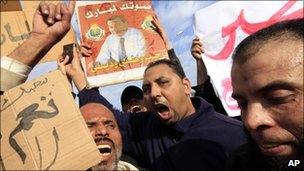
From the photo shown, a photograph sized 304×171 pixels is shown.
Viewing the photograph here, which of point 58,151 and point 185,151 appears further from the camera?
point 185,151

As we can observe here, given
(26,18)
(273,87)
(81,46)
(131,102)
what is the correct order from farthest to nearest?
(131,102) < (81,46) < (26,18) < (273,87)

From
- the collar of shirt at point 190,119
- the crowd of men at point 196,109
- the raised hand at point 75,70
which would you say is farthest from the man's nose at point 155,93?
the raised hand at point 75,70

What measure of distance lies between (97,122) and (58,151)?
104 cm

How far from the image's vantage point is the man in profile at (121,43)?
11.6 feet

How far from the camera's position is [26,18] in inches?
84.1

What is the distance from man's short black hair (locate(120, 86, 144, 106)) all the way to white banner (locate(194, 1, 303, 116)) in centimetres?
83

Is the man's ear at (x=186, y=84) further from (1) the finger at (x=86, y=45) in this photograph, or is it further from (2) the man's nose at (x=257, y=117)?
(2) the man's nose at (x=257, y=117)

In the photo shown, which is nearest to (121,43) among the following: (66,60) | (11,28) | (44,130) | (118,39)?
(118,39)

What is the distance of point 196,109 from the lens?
298 cm

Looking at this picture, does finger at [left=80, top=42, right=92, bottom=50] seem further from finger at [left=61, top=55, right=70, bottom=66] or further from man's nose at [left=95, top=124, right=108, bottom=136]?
man's nose at [left=95, top=124, right=108, bottom=136]

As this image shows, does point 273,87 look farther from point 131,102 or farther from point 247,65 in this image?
point 131,102

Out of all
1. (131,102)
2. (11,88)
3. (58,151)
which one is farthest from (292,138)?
(131,102)

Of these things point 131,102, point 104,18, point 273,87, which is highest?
point 104,18

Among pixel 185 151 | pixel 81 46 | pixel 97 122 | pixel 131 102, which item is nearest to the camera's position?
pixel 185 151
